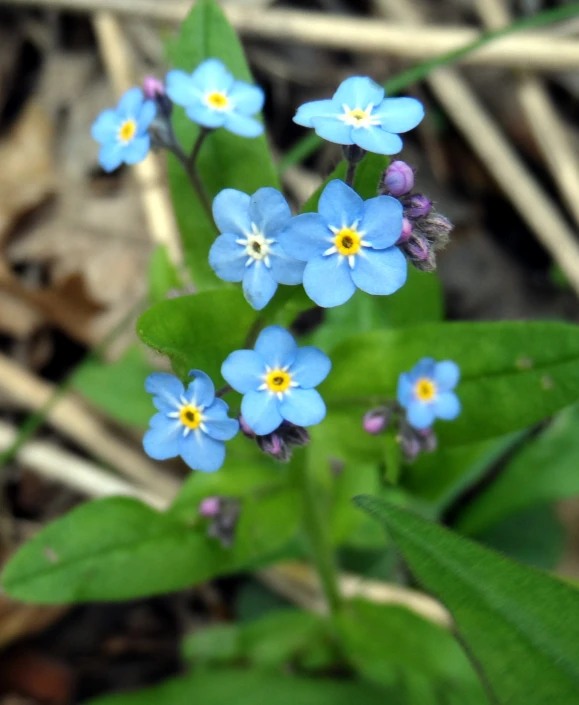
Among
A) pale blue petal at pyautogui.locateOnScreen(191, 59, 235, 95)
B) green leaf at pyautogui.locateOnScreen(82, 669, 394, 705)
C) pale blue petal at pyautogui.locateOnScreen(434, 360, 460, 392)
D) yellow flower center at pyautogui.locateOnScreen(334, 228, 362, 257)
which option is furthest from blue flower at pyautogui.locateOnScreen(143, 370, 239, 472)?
green leaf at pyautogui.locateOnScreen(82, 669, 394, 705)

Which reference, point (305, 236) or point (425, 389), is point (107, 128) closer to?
point (305, 236)

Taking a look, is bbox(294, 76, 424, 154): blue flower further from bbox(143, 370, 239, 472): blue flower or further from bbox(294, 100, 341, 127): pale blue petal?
bbox(143, 370, 239, 472): blue flower

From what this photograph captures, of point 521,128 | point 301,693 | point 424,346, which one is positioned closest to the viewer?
point 424,346

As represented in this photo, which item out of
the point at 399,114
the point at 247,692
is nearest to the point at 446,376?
the point at 399,114

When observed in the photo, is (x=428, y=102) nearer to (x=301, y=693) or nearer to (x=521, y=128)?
(x=521, y=128)

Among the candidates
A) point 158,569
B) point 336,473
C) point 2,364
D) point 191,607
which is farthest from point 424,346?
point 2,364

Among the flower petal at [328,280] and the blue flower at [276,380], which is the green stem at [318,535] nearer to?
the blue flower at [276,380]
